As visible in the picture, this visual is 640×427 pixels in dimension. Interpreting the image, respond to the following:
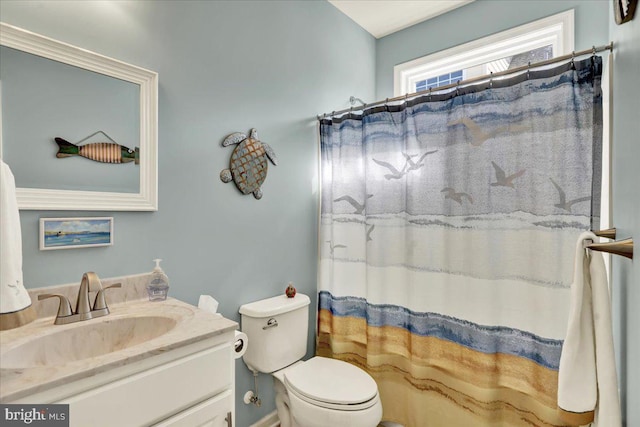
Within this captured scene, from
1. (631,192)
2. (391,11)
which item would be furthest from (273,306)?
(391,11)

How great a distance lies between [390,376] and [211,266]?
125 centimetres

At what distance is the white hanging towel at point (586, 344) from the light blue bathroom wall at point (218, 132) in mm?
1455

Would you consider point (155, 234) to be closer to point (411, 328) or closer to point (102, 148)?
point (102, 148)

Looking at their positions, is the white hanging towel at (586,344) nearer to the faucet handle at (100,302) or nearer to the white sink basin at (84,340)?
the white sink basin at (84,340)

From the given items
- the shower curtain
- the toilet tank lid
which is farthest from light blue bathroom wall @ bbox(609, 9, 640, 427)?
the toilet tank lid

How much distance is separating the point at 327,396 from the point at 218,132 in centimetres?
141

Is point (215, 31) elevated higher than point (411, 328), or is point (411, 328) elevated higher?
point (215, 31)

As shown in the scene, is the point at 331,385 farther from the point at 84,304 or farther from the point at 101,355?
the point at 84,304

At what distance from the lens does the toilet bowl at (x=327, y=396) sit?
1458 mm

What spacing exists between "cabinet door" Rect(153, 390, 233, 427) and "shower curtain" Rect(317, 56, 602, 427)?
1074 mm

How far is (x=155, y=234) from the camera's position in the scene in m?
1.45

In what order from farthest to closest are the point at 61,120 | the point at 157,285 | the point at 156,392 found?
1. the point at 157,285
2. the point at 61,120
3. the point at 156,392

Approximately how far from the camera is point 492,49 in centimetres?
231

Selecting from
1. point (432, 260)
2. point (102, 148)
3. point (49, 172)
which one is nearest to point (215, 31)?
point (102, 148)
